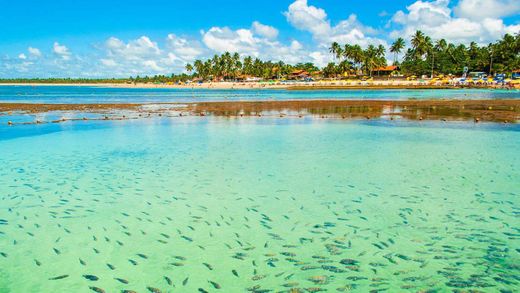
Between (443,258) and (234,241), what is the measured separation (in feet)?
16.5

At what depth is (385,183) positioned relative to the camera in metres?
15.0

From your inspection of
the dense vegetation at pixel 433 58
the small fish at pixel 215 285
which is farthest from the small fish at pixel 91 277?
the dense vegetation at pixel 433 58

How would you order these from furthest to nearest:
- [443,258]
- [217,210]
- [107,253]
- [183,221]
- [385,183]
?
[385,183] → [217,210] → [183,221] → [107,253] → [443,258]

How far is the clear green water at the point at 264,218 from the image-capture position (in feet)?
26.8

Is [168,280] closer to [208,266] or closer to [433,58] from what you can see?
[208,266]

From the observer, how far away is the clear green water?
26.8ft

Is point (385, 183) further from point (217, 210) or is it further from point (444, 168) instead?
point (217, 210)

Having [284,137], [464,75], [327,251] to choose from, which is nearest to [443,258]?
[327,251]

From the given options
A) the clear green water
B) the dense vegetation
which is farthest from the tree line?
the clear green water

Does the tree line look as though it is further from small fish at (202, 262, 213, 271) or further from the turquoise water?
small fish at (202, 262, 213, 271)

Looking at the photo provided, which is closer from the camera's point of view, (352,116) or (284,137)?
(284,137)

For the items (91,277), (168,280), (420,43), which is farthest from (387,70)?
(91,277)

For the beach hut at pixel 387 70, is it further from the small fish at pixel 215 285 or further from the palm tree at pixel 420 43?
the small fish at pixel 215 285

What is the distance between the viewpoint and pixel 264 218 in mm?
11508
